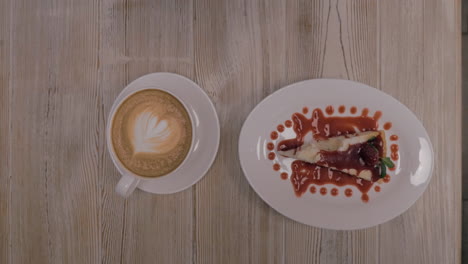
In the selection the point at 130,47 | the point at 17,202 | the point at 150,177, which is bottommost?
the point at 17,202

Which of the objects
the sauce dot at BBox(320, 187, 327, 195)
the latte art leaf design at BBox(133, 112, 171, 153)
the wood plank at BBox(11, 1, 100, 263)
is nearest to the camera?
the latte art leaf design at BBox(133, 112, 171, 153)

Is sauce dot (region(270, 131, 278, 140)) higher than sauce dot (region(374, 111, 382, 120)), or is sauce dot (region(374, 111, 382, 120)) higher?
sauce dot (region(374, 111, 382, 120))

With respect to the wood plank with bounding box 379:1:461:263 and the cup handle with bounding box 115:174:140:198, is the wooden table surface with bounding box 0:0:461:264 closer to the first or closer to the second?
the wood plank with bounding box 379:1:461:263

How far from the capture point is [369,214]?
2.71ft

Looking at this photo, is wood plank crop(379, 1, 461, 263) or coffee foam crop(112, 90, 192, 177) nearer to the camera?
coffee foam crop(112, 90, 192, 177)

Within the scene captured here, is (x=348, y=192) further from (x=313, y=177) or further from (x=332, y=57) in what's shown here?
(x=332, y=57)

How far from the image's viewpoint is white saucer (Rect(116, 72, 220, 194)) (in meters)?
0.85

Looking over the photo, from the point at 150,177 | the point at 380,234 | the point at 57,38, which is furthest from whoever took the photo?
the point at 57,38

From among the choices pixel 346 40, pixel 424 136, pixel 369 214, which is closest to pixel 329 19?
pixel 346 40

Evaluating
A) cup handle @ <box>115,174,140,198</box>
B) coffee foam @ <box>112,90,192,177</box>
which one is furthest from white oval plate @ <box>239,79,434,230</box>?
cup handle @ <box>115,174,140,198</box>

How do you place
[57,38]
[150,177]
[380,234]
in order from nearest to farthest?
[150,177], [380,234], [57,38]

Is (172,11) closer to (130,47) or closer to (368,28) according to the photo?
(130,47)

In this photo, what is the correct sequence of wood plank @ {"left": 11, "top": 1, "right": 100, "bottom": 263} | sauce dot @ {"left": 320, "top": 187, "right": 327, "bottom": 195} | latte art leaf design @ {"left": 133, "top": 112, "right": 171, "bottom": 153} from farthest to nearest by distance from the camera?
1. wood plank @ {"left": 11, "top": 1, "right": 100, "bottom": 263}
2. sauce dot @ {"left": 320, "top": 187, "right": 327, "bottom": 195}
3. latte art leaf design @ {"left": 133, "top": 112, "right": 171, "bottom": 153}

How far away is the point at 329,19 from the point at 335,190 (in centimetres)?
48
